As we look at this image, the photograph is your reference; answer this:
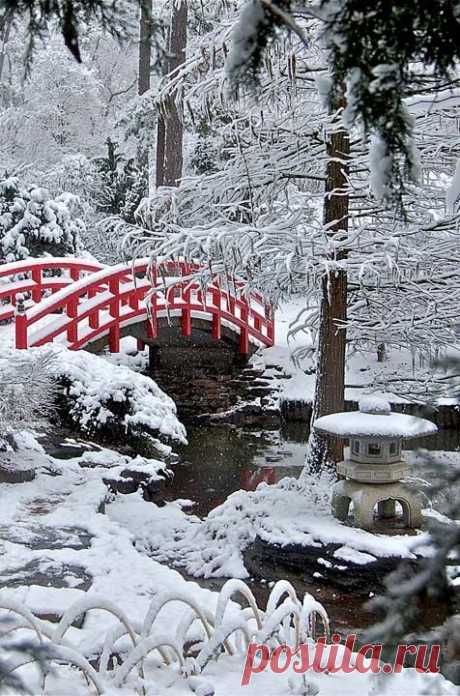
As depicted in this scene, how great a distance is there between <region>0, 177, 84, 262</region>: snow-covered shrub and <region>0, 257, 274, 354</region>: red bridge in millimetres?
615

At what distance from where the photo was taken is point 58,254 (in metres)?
16.3

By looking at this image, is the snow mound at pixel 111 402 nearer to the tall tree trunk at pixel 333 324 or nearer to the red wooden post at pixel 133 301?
the tall tree trunk at pixel 333 324

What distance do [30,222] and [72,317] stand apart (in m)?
4.04

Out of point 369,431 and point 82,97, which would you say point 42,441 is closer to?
point 369,431

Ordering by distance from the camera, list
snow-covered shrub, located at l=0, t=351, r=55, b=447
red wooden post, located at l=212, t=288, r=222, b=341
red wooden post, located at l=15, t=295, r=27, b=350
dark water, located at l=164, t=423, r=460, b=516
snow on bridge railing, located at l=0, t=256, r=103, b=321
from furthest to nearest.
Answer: red wooden post, located at l=212, t=288, r=222, b=341, snow on bridge railing, located at l=0, t=256, r=103, b=321, red wooden post, located at l=15, t=295, r=27, b=350, dark water, located at l=164, t=423, r=460, b=516, snow-covered shrub, located at l=0, t=351, r=55, b=447

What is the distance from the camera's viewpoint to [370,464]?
25.3 feet

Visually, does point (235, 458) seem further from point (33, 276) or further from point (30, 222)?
point (30, 222)

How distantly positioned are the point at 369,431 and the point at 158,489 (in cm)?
337

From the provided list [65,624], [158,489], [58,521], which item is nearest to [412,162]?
[65,624]

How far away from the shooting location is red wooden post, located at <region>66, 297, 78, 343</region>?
12280 millimetres

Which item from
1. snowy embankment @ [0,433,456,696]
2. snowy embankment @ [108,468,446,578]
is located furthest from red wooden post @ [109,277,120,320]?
snowy embankment @ [108,468,446,578]

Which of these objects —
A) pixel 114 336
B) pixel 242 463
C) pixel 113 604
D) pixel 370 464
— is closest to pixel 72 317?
pixel 114 336

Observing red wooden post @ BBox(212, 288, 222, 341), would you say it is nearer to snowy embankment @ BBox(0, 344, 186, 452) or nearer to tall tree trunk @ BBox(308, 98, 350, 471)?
snowy embankment @ BBox(0, 344, 186, 452)

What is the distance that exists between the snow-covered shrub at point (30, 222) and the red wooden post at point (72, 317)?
11.8 ft
